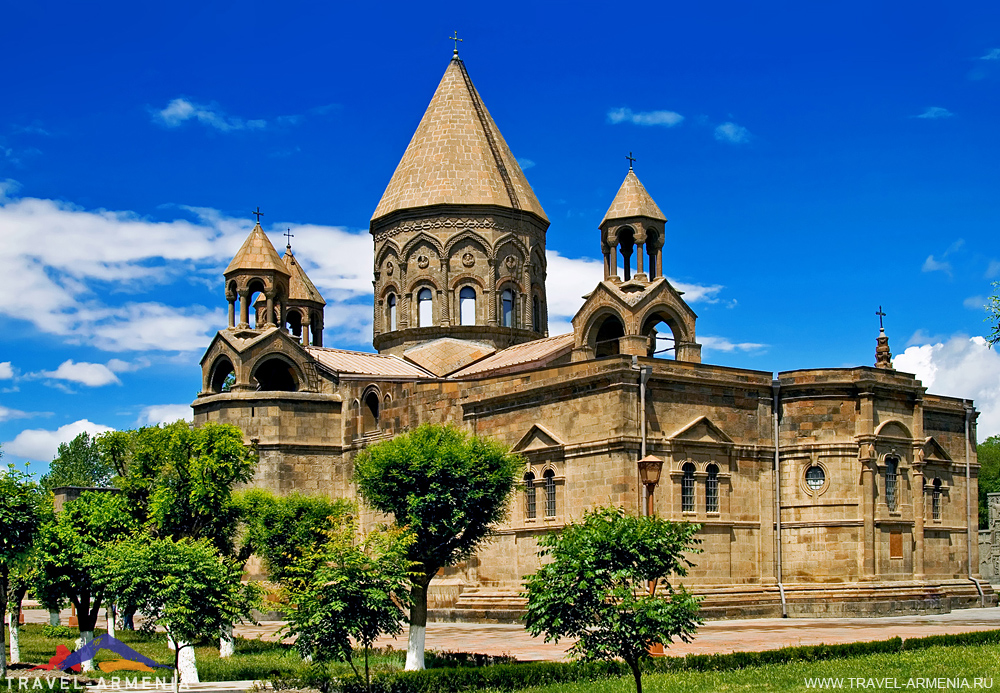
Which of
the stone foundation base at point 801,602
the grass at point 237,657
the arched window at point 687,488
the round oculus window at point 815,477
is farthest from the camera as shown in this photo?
the round oculus window at point 815,477

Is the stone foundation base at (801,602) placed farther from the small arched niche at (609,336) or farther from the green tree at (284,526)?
the small arched niche at (609,336)

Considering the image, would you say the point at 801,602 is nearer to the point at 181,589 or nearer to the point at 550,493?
the point at 550,493

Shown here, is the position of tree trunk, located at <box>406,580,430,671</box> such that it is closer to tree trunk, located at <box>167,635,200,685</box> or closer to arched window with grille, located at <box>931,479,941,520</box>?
tree trunk, located at <box>167,635,200,685</box>

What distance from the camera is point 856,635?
25.7 metres

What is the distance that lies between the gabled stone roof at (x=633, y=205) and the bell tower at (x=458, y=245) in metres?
8.87

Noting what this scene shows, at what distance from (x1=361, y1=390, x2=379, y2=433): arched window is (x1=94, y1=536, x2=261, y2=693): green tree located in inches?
748

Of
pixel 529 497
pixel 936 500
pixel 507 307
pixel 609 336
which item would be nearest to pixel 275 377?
pixel 507 307

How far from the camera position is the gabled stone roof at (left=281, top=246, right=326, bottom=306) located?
170 feet

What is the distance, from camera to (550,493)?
34344 millimetres

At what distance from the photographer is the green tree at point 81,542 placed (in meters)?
27.2

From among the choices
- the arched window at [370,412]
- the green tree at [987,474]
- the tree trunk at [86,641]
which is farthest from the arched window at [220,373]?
the green tree at [987,474]

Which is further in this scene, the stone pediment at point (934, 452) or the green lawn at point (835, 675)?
the stone pediment at point (934, 452)

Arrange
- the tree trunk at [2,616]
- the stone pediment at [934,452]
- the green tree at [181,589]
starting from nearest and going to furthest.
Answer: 1. the green tree at [181,589]
2. the tree trunk at [2,616]
3. the stone pediment at [934,452]

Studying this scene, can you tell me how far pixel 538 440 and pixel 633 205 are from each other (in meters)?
8.29
